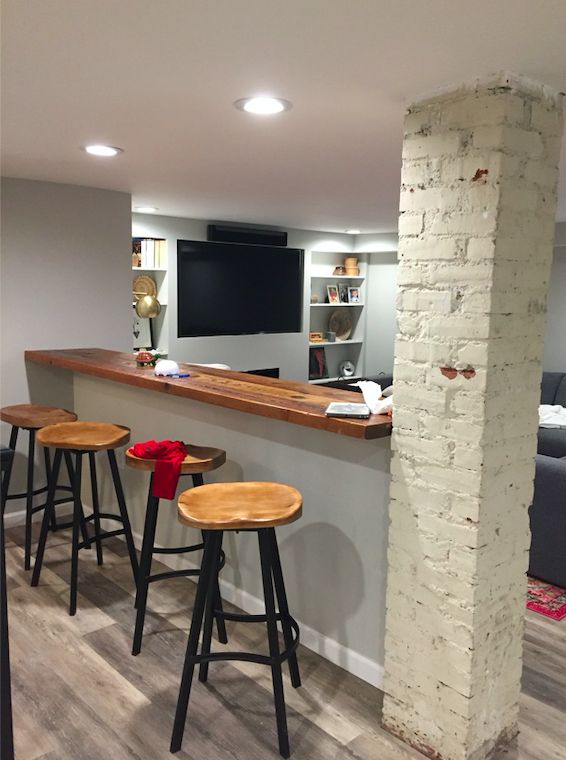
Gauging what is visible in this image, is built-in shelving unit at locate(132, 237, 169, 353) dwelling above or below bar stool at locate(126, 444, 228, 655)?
above

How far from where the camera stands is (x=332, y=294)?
768 cm

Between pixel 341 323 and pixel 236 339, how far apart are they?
1901 mm

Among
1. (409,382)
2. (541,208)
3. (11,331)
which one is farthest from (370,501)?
(11,331)

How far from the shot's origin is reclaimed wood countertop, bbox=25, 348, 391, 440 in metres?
2.04

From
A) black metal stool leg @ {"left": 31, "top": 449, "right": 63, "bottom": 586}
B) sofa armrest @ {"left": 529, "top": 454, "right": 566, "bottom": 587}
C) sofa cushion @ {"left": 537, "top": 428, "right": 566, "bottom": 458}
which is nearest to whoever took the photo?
black metal stool leg @ {"left": 31, "top": 449, "right": 63, "bottom": 586}

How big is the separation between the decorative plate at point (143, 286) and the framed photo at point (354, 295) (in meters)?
2.93

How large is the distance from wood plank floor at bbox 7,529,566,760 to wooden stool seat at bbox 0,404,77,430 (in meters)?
0.82

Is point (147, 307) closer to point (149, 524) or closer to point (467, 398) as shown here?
point (149, 524)

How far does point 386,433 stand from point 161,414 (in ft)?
4.99

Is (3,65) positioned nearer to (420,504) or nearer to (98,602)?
(420,504)

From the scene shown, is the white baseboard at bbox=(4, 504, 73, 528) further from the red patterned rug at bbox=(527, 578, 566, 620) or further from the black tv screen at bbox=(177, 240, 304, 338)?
the red patterned rug at bbox=(527, 578, 566, 620)

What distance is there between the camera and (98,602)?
9.51ft

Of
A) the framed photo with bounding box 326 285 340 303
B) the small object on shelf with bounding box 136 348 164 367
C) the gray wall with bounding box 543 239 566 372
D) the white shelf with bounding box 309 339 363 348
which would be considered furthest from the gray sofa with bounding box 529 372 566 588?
the framed photo with bounding box 326 285 340 303

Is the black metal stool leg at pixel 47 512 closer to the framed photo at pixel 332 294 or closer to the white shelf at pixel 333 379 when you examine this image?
the white shelf at pixel 333 379
